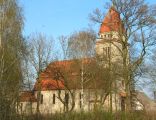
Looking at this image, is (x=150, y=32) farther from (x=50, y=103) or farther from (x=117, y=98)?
(x=50, y=103)

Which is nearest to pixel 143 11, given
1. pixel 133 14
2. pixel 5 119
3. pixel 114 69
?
pixel 133 14

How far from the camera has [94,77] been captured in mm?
50188

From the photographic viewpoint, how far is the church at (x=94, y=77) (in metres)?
38.4

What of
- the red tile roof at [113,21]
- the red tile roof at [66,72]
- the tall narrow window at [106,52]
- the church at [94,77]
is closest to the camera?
the red tile roof at [113,21]

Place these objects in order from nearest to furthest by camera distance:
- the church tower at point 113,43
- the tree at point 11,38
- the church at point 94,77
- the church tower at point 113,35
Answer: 1. the tree at point 11,38
2. the church tower at point 113,43
3. the church tower at point 113,35
4. the church at point 94,77

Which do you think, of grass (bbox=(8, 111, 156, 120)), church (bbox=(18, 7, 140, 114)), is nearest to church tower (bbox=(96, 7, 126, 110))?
church (bbox=(18, 7, 140, 114))

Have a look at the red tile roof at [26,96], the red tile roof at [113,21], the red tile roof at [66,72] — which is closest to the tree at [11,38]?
the red tile roof at [26,96]

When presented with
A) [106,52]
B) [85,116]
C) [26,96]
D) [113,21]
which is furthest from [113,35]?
[85,116]

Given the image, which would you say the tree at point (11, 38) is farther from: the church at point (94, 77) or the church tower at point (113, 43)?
the church tower at point (113, 43)

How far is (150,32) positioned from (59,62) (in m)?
22.4

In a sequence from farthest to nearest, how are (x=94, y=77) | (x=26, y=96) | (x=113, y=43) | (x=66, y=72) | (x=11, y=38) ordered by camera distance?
(x=66, y=72) < (x=26, y=96) < (x=94, y=77) < (x=113, y=43) < (x=11, y=38)

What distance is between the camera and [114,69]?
37281 mm

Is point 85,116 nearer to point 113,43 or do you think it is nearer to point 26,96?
point 113,43

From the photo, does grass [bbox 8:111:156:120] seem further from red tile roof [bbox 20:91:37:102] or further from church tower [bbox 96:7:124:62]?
church tower [bbox 96:7:124:62]
